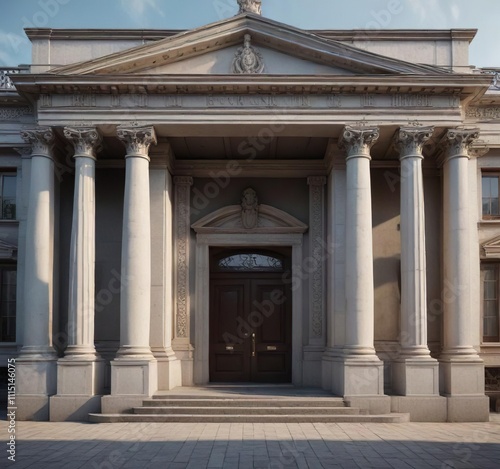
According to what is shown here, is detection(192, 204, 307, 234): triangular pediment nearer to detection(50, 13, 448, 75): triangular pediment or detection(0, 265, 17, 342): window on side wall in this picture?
detection(50, 13, 448, 75): triangular pediment

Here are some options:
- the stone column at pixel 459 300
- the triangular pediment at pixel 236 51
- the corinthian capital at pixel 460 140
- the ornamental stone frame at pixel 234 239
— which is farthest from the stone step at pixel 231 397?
the triangular pediment at pixel 236 51

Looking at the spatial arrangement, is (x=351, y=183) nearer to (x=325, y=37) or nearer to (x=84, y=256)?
(x=325, y=37)

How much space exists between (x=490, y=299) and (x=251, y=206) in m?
6.87

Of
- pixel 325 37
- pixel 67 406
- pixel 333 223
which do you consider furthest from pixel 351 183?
pixel 67 406

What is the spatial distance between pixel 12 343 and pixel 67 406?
11.2 feet

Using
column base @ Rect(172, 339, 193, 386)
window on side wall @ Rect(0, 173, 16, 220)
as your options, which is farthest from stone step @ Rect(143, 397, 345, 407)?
window on side wall @ Rect(0, 173, 16, 220)

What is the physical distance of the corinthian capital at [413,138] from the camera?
1633 cm

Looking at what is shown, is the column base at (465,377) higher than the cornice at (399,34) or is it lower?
lower

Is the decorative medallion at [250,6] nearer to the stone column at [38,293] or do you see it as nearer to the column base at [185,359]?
the stone column at [38,293]

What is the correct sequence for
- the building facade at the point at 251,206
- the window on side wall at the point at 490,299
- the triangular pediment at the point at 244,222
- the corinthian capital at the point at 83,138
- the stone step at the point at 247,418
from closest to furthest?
the stone step at the point at 247,418
the building facade at the point at 251,206
the corinthian capital at the point at 83,138
the window on side wall at the point at 490,299
the triangular pediment at the point at 244,222

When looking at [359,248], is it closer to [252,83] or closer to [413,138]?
[413,138]

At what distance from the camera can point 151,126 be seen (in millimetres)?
16391

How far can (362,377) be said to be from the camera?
15797 millimetres

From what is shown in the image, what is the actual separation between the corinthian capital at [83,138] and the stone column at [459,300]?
27.4 feet
